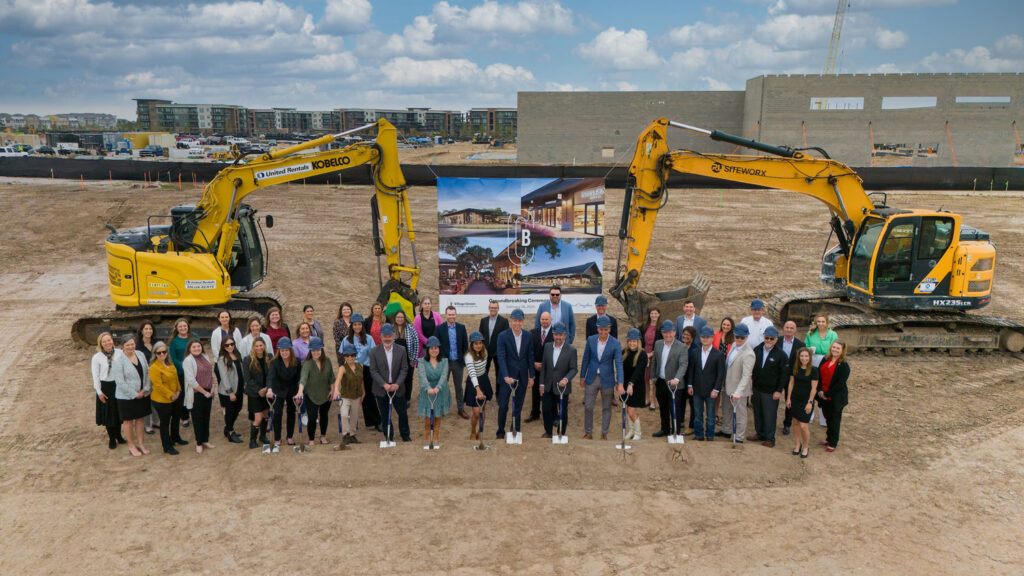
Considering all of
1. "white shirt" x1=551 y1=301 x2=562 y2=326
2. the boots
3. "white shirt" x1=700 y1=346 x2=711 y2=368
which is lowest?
the boots

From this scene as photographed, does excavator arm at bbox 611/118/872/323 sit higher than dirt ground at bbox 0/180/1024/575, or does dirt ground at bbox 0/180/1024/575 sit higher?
excavator arm at bbox 611/118/872/323

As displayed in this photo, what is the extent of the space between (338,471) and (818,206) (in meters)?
27.8

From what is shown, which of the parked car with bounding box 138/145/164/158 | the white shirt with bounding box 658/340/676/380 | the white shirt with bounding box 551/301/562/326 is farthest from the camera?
the parked car with bounding box 138/145/164/158

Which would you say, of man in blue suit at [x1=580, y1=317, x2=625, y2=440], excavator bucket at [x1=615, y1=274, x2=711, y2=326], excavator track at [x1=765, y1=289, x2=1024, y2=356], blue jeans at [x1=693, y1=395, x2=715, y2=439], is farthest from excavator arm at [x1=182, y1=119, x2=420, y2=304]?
excavator track at [x1=765, y1=289, x2=1024, y2=356]

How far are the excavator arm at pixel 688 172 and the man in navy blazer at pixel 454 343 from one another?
4.09 m

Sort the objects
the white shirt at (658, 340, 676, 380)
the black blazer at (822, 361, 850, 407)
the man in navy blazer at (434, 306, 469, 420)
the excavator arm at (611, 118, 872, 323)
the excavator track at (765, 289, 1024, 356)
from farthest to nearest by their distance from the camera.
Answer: the excavator track at (765, 289, 1024, 356) < the excavator arm at (611, 118, 872, 323) < the man in navy blazer at (434, 306, 469, 420) < the white shirt at (658, 340, 676, 380) < the black blazer at (822, 361, 850, 407)

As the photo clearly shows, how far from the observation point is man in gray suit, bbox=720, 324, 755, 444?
8.66 meters

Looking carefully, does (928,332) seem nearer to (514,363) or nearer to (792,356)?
(792,356)

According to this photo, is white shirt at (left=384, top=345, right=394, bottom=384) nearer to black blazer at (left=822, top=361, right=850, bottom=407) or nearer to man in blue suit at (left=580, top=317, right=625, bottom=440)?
man in blue suit at (left=580, top=317, right=625, bottom=440)

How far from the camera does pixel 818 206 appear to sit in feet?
101

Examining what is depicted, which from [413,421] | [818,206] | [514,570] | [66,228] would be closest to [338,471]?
[413,421]

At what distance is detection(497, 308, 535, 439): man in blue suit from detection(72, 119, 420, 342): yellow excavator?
12.0 ft

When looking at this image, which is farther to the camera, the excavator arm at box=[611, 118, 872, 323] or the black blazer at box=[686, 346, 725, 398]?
the excavator arm at box=[611, 118, 872, 323]

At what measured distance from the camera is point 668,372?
8.81 meters
